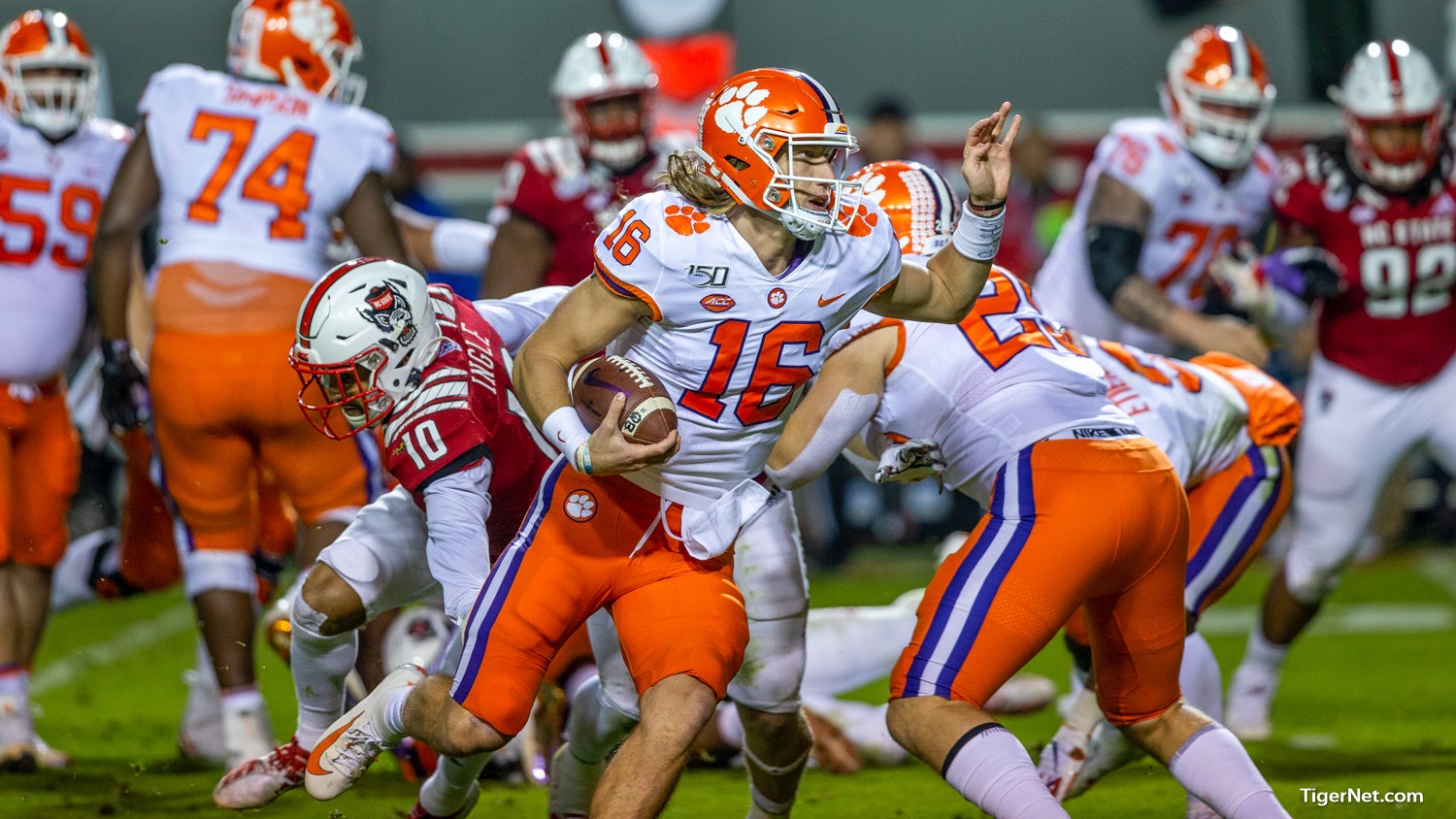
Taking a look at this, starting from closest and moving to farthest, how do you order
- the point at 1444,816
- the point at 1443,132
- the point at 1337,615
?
the point at 1444,816 < the point at 1443,132 < the point at 1337,615

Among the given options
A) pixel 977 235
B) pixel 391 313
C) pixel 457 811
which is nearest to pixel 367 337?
pixel 391 313

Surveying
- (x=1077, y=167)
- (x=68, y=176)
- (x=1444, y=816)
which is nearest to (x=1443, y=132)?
(x=1444, y=816)

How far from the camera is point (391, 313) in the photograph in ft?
11.4

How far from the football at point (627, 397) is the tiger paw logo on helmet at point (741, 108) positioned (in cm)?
49

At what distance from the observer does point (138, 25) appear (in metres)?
12.1

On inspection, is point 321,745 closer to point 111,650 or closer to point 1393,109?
point 1393,109

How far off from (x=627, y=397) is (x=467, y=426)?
49 cm

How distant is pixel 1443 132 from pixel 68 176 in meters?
4.39

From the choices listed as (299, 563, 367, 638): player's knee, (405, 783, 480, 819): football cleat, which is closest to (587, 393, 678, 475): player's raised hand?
(299, 563, 367, 638): player's knee

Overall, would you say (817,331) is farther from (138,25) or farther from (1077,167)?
(138,25)

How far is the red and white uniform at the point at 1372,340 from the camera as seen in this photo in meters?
5.50

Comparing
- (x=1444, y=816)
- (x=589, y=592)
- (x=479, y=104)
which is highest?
(x=589, y=592)

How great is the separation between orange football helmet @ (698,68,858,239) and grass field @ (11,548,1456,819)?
1.66 metres

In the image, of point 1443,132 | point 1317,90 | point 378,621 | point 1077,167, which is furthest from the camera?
point 1077,167
